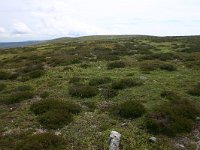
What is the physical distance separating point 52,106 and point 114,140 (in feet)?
16.2

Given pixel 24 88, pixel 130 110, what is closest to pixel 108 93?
pixel 130 110

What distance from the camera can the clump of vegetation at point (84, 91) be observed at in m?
19.2

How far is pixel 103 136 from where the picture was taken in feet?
45.4

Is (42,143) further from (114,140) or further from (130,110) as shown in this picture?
(130,110)

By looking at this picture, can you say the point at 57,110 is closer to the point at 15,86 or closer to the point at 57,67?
the point at 15,86

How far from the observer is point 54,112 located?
1602cm

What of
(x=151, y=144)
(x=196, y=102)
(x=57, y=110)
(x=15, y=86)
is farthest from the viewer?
(x=15, y=86)

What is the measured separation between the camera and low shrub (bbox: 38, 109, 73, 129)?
1498 cm

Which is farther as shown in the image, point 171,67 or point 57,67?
point 57,67

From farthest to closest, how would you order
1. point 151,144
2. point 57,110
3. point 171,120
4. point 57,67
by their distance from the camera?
1. point 57,67
2. point 57,110
3. point 171,120
4. point 151,144

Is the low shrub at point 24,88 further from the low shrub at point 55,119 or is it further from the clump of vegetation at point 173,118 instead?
the clump of vegetation at point 173,118

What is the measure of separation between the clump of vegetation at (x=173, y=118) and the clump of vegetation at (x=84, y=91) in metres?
4.48

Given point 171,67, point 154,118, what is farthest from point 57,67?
point 154,118

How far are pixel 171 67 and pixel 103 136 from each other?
14517 millimetres
